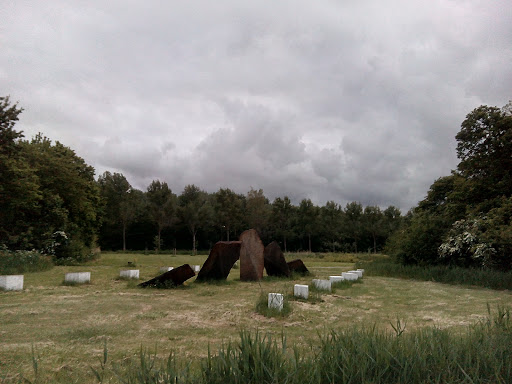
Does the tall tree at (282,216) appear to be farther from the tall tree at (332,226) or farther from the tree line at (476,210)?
the tree line at (476,210)

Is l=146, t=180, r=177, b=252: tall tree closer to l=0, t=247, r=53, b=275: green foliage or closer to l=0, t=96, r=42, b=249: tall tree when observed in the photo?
l=0, t=96, r=42, b=249: tall tree

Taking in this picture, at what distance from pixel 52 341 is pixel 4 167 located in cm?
1727

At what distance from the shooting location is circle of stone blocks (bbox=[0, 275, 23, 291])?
34.0 ft

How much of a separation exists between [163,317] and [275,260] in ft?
25.8

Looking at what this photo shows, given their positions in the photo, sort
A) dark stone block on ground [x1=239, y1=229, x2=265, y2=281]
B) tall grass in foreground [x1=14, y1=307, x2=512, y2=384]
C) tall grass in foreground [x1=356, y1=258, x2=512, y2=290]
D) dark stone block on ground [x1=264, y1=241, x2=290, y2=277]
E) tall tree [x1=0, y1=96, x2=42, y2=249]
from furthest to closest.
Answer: tall tree [x1=0, y1=96, x2=42, y2=249] < dark stone block on ground [x1=264, y1=241, x2=290, y2=277] < tall grass in foreground [x1=356, y1=258, x2=512, y2=290] < dark stone block on ground [x1=239, y1=229, x2=265, y2=281] < tall grass in foreground [x1=14, y1=307, x2=512, y2=384]

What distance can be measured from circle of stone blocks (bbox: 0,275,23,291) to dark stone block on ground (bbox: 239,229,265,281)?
23.1ft

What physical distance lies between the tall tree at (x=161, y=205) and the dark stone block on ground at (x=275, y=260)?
31.6 m

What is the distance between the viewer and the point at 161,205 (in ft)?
149

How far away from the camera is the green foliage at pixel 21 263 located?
46.7 ft

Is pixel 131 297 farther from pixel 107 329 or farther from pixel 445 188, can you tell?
pixel 445 188

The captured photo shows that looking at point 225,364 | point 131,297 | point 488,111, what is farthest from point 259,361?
point 488,111

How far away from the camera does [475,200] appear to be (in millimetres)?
18844

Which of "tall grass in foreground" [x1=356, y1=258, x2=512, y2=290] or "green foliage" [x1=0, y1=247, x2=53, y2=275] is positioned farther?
"green foliage" [x1=0, y1=247, x2=53, y2=275]

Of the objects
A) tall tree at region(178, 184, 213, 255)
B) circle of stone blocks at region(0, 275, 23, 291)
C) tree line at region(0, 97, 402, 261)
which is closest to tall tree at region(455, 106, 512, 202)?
circle of stone blocks at region(0, 275, 23, 291)
